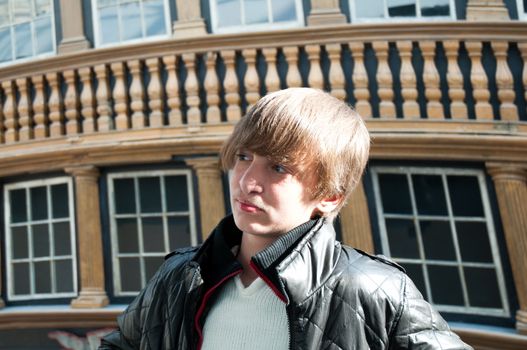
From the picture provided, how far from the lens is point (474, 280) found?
14.4 feet

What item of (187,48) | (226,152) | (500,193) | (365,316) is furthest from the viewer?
(187,48)

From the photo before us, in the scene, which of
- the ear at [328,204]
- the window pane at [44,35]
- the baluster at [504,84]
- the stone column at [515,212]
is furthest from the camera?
the window pane at [44,35]

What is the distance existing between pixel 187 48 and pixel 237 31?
0.57 meters

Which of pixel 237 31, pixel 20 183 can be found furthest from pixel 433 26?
pixel 20 183

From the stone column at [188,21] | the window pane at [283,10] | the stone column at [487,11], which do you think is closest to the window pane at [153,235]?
the stone column at [188,21]

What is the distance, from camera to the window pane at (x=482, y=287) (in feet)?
14.2

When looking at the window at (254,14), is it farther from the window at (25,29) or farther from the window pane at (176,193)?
the window at (25,29)

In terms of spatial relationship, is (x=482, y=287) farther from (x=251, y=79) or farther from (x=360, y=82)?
(x=251, y=79)

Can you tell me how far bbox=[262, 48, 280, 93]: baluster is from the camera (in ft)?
15.3

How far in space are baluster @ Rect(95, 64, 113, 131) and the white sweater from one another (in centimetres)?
405

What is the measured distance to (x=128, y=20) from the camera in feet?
17.7

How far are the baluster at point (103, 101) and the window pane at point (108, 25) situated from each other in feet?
1.63

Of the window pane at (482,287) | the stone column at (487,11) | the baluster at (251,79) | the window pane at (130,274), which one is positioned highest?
the stone column at (487,11)

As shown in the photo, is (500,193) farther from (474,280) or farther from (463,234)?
(474,280)
